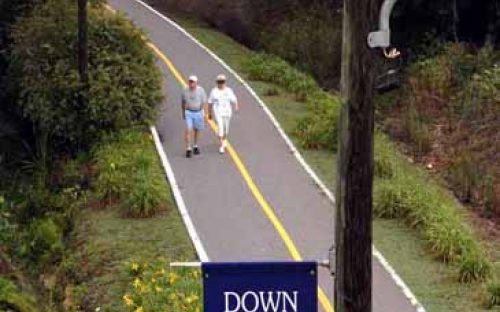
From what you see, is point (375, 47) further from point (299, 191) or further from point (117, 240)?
point (299, 191)

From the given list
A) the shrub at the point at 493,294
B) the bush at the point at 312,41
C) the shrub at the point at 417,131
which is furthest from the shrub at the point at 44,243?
the bush at the point at 312,41

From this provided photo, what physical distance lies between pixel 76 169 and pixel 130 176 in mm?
2295

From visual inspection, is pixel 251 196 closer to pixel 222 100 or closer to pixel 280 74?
pixel 222 100

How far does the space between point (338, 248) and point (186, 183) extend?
39.5 ft

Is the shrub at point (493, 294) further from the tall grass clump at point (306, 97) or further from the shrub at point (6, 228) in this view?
A: the shrub at point (6, 228)

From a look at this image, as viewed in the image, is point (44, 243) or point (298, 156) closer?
point (44, 243)

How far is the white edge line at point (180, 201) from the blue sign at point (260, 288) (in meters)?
8.19

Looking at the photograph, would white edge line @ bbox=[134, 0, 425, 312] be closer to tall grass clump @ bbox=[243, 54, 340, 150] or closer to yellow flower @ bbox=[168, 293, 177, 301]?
tall grass clump @ bbox=[243, 54, 340, 150]

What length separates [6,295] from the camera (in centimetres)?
1459

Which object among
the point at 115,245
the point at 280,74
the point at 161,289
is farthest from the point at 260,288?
the point at 280,74

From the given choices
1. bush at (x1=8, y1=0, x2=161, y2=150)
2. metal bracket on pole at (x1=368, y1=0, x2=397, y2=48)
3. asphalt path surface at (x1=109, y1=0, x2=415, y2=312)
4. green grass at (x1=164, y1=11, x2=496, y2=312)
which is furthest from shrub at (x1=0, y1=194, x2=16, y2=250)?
metal bracket on pole at (x1=368, y1=0, x2=397, y2=48)

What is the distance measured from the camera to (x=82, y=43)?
22234 millimetres

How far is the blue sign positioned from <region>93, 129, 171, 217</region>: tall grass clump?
10387 millimetres

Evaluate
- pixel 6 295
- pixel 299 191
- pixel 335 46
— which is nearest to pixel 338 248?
pixel 6 295
